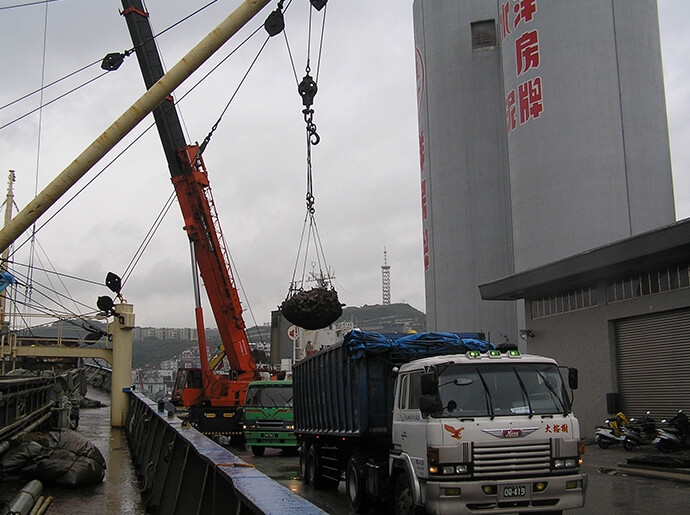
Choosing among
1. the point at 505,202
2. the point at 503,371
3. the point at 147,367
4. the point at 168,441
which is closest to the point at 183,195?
the point at 168,441

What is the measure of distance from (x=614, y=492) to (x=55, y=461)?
9330mm

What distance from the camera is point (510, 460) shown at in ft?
28.1

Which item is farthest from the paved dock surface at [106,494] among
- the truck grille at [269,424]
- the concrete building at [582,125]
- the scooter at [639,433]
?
the concrete building at [582,125]

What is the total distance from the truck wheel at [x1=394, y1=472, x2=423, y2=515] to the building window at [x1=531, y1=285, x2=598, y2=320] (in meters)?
14.2

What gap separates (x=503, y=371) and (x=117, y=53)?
8.03 m

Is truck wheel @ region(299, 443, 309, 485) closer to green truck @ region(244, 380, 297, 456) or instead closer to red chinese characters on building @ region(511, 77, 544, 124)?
green truck @ region(244, 380, 297, 456)

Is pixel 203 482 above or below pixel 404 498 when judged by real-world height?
above

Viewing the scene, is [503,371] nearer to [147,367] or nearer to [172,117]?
[172,117]

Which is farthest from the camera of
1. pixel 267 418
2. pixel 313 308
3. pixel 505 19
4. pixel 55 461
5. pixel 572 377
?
pixel 505 19

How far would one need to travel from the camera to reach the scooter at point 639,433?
17906 millimetres

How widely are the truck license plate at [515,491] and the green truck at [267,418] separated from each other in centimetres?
1284

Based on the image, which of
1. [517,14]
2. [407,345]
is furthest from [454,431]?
[517,14]

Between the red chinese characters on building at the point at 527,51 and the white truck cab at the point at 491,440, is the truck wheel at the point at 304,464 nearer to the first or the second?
the white truck cab at the point at 491,440

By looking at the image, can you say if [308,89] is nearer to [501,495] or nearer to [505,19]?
[501,495]
